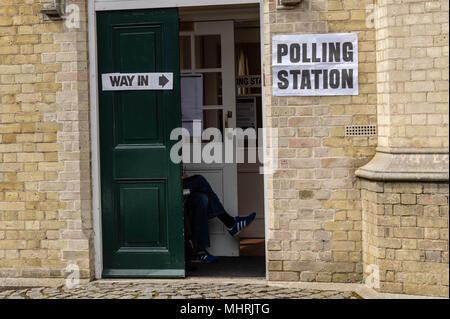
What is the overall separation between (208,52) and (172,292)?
123 inches

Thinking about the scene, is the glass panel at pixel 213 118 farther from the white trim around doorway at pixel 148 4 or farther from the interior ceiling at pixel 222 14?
the white trim around doorway at pixel 148 4

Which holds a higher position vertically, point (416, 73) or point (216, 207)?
point (416, 73)

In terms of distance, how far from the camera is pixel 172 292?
6.39 metres

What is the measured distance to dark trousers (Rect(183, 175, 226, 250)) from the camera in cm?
771

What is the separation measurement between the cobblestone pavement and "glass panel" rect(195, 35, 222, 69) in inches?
108

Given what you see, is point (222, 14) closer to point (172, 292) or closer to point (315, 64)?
point (315, 64)

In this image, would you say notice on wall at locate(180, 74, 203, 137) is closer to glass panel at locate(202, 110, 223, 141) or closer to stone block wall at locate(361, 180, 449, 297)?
glass panel at locate(202, 110, 223, 141)

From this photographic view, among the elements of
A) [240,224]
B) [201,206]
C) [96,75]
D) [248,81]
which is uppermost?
[248,81]

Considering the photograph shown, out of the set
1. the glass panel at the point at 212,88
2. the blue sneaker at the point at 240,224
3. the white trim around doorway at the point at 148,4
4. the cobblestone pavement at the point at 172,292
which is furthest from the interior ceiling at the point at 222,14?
the cobblestone pavement at the point at 172,292

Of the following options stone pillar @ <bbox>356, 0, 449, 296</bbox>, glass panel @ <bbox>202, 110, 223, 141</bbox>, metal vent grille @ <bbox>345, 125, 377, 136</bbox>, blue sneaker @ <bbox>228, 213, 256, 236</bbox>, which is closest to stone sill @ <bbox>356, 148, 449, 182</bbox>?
stone pillar @ <bbox>356, 0, 449, 296</bbox>

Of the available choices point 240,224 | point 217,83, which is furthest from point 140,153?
point 217,83

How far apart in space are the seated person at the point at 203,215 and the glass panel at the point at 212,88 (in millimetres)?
972

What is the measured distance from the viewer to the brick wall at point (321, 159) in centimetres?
643

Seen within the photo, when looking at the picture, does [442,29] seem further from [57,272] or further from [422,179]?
[57,272]
